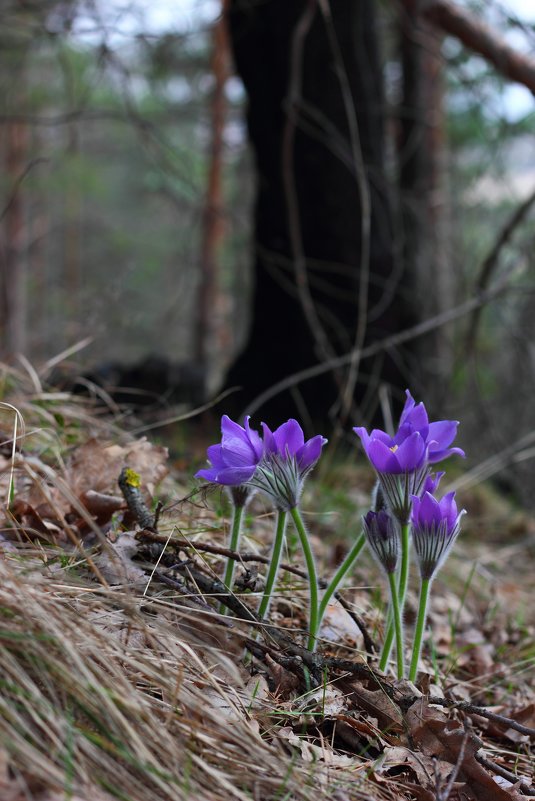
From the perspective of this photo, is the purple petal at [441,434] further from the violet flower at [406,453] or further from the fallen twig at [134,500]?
the fallen twig at [134,500]

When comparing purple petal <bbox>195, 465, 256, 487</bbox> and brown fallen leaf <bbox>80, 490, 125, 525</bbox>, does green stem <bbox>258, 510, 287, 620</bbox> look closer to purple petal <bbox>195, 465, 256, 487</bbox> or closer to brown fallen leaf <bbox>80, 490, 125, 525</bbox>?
purple petal <bbox>195, 465, 256, 487</bbox>

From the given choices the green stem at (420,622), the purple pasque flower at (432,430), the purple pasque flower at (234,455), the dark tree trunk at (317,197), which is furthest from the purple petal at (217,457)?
the dark tree trunk at (317,197)

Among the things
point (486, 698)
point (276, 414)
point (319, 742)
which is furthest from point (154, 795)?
point (276, 414)

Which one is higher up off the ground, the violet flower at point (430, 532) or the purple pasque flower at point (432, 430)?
the purple pasque flower at point (432, 430)

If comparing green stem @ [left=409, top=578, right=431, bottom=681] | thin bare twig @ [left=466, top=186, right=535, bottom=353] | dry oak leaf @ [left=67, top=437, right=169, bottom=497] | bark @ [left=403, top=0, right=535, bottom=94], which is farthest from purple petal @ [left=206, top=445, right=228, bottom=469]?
bark @ [left=403, top=0, right=535, bottom=94]

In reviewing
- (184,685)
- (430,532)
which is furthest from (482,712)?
(184,685)

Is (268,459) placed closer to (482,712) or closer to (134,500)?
(134,500)
